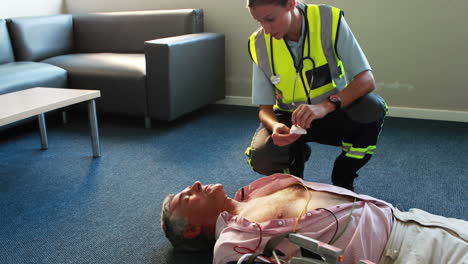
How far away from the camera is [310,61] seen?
1562mm

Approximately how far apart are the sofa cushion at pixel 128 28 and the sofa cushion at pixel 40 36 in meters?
0.11

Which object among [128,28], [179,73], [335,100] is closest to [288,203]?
[335,100]

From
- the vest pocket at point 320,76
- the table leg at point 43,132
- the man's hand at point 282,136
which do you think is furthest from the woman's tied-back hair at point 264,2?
the table leg at point 43,132

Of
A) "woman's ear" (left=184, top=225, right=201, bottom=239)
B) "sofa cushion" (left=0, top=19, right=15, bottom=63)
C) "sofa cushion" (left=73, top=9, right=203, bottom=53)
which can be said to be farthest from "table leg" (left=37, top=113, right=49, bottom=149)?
"woman's ear" (left=184, top=225, right=201, bottom=239)

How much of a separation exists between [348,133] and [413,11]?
5.43ft

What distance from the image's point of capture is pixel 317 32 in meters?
1.53

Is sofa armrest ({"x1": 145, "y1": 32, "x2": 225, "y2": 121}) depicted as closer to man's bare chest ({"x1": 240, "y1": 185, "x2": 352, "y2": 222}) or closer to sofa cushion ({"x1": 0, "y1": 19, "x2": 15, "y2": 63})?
sofa cushion ({"x1": 0, "y1": 19, "x2": 15, "y2": 63})

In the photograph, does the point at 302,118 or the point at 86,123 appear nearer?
the point at 302,118

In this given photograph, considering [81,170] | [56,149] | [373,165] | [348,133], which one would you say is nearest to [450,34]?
[373,165]

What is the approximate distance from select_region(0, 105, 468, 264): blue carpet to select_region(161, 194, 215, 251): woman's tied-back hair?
7 cm

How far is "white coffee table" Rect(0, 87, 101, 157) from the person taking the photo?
1766mm

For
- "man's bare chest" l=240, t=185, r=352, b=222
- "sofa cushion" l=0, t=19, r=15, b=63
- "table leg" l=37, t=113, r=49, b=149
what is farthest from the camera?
"sofa cushion" l=0, t=19, r=15, b=63

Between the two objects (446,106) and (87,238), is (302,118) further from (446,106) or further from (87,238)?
(446,106)

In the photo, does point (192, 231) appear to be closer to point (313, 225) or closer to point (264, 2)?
point (313, 225)
